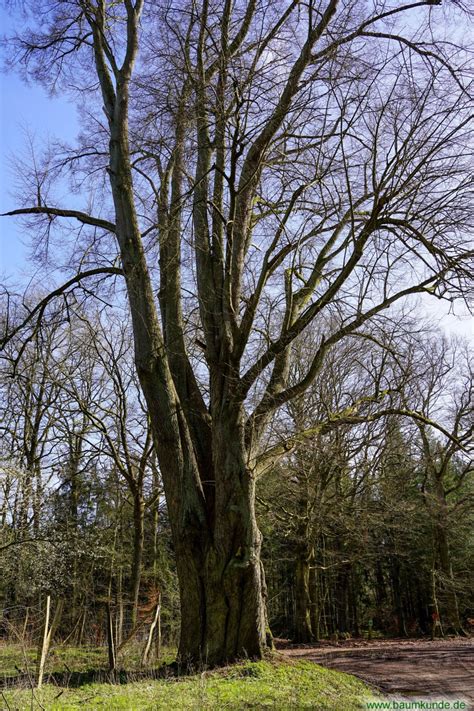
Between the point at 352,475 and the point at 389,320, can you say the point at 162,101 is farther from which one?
the point at 352,475

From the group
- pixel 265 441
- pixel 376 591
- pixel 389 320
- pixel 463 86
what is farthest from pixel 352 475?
pixel 376 591

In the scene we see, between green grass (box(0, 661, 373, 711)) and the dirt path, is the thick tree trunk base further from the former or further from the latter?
the dirt path

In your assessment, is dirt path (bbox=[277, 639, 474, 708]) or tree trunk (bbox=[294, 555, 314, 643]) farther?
tree trunk (bbox=[294, 555, 314, 643])

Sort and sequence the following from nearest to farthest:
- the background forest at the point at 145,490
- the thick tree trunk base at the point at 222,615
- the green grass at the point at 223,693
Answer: the green grass at the point at 223,693
the thick tree trunk base at the point at 222,615
the background forest at the point at 145,490

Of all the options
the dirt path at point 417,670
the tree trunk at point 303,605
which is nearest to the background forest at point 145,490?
the tree trunk at point 303,605

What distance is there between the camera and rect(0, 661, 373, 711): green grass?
5.03 m

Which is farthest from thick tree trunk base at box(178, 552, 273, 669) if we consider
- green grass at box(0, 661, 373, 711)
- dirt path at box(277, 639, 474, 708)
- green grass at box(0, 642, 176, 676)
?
dirt path at box(277, 639, 474, 708)

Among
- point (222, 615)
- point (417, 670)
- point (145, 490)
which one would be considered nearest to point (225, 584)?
point (222, 615)

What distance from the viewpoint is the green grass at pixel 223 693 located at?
5.03 m

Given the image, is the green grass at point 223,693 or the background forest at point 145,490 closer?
the green grass at point 223,693

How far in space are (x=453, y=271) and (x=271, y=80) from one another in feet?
9.66

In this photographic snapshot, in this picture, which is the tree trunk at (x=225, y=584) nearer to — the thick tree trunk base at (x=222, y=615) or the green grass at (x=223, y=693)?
the thick tree trunk base at (x=222, y=615)

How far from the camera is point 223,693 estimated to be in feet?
17.6

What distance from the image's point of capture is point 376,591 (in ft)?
96.1
